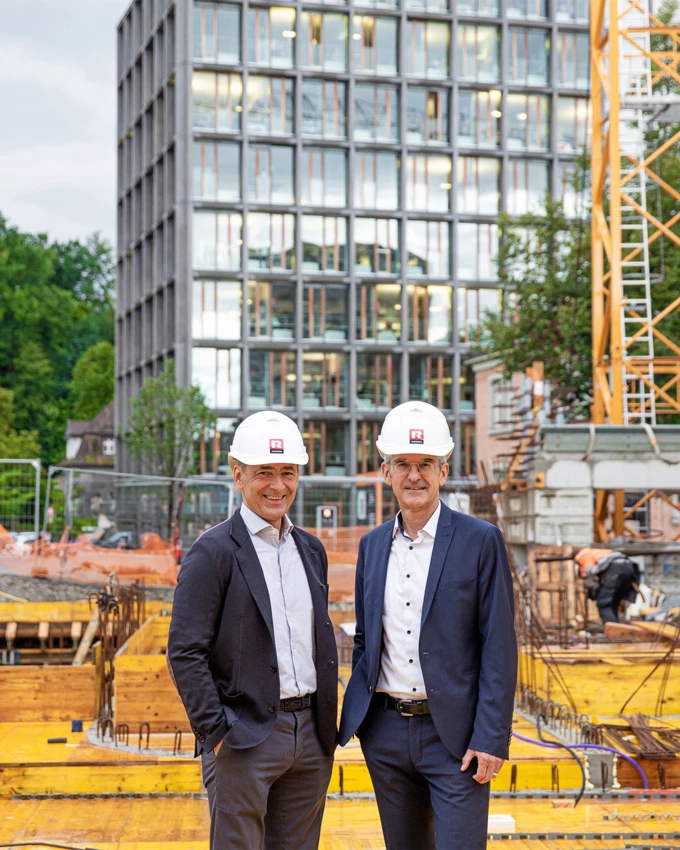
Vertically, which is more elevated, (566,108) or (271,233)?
(566,108)

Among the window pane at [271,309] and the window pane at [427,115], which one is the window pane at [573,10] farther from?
the window pane at [271,309]

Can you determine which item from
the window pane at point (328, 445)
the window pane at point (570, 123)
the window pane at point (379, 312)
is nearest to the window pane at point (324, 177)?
the window pane at point (379, 312)

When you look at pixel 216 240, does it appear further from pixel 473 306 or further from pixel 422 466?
pixel 422 466

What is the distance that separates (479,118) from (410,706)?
179 feet

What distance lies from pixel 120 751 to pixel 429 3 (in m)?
52.6

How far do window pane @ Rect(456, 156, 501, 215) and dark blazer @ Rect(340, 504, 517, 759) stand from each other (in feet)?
171

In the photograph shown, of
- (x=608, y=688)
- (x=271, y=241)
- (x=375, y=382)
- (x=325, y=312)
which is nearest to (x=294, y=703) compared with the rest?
(x=608, y=688)

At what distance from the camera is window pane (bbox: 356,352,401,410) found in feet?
178

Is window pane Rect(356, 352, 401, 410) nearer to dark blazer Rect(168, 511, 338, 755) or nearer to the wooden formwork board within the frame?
the wooden formwork board

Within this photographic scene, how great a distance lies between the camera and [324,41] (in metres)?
54.4

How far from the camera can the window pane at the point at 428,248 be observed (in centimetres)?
5488

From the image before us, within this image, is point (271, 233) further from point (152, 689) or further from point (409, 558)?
point (409, 558)

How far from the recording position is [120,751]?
9.32m

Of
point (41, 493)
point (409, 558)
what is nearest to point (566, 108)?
point (41, 493)
